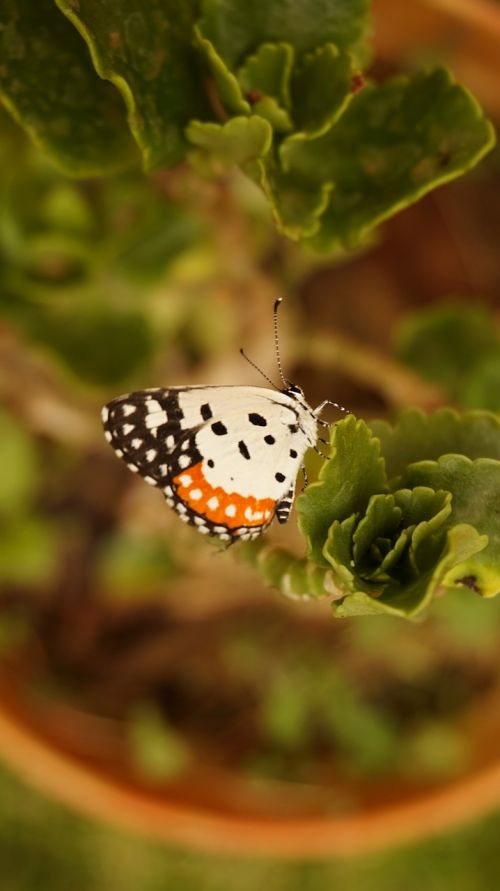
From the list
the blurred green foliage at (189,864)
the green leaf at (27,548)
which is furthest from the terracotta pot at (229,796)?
the blurred green foliage at (189,864)

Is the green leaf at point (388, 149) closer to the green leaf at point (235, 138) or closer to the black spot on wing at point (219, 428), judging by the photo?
the green leaf at point (235, 138)

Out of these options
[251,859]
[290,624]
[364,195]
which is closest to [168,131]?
[364,195]

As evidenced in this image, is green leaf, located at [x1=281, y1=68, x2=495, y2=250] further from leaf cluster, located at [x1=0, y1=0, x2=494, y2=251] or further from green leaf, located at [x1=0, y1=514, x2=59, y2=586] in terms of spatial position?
green leaf, located at [x1=0, y1=514, x2=59, y2=586]

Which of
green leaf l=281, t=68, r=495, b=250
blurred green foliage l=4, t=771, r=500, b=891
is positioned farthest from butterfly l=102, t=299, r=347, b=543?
blurred green foliage l=4, t=771, r=500, b=891

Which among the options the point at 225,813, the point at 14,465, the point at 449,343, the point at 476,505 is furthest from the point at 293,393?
the point at 225,813

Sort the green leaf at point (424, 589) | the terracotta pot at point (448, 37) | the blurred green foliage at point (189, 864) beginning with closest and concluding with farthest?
the green leaf at point (424, 589) < the terracotta pot at point (448, 37) < the blurred green foliage at point (189, 864)
